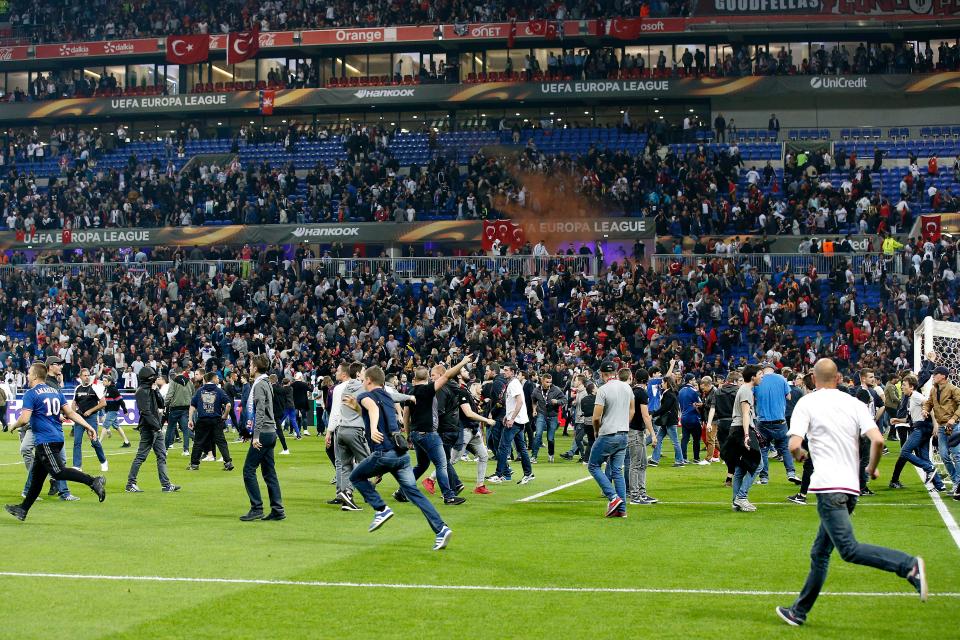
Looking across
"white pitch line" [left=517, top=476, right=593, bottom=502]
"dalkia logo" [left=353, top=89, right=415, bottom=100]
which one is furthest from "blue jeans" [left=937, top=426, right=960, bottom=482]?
"dalkia logo" [left=353, top=89, right=415, bottom=100]

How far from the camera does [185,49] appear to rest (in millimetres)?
61750

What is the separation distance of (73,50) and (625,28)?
30265 mm

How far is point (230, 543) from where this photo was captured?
1379cm

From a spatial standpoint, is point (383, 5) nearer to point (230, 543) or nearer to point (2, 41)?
point (2, 41)

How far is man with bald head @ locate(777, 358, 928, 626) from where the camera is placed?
9242 millimetres

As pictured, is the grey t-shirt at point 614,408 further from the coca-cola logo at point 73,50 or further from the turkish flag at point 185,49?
the coca-cola logo at point 73,50

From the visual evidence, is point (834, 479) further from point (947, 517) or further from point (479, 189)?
point (479, 189)

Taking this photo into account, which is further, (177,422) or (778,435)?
(177,422)

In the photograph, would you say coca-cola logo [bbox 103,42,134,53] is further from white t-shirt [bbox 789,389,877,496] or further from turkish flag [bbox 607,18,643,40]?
white t-shirt [bbox 789,389,877,496]

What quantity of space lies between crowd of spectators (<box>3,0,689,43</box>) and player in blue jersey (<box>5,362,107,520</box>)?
46822 mm

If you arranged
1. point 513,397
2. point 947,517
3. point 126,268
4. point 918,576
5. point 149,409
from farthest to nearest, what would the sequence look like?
point 126,268
point 513,397
point 149,409
point 947,517
point 918,576

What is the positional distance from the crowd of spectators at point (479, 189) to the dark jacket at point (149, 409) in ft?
104

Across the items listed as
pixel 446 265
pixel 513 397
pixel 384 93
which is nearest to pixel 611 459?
pixel 513 397

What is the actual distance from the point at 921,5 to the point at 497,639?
53.7 metres
